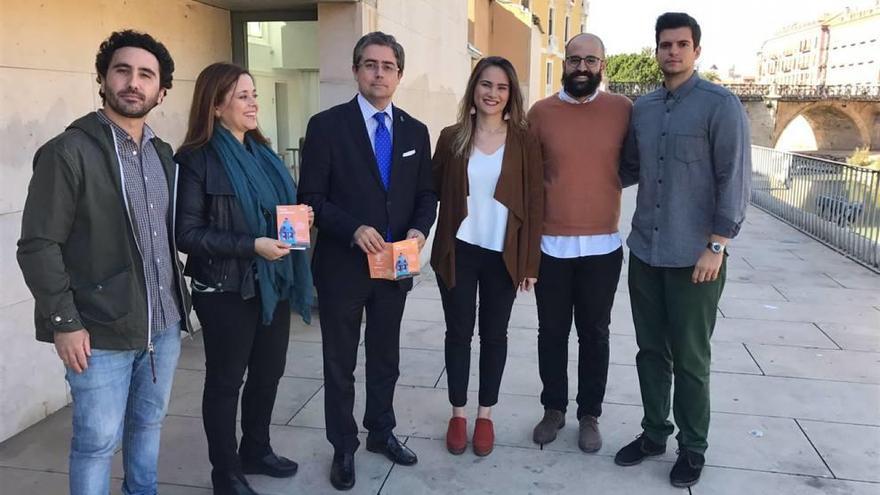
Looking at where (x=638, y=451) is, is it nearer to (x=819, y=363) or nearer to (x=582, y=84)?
(x=582, y=84)

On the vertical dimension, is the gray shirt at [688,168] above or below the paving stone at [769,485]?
above

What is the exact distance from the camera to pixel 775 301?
285 inches

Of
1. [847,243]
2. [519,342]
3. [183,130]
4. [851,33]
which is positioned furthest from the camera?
[851,33]

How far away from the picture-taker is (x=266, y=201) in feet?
10.0

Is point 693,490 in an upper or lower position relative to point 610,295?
lower

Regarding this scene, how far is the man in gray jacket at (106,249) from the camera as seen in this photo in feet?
7.64

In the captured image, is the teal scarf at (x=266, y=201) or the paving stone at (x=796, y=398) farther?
the paving stone at (x=796, y=398)

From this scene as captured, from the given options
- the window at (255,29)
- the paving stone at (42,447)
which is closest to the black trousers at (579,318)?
the paving stone at (42,447)

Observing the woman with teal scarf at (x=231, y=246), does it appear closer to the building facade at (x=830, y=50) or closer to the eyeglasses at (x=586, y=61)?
the eyeglasses at (x=586, y=61)

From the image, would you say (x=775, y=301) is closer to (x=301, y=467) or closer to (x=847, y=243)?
(x=847, y=243)

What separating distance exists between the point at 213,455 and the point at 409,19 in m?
5.20

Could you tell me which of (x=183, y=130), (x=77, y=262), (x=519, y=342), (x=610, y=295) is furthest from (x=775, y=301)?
(x=77, y=262)

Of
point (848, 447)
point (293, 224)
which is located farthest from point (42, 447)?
A: point (848, 447)

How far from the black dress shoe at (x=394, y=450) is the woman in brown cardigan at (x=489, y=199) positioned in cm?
76
